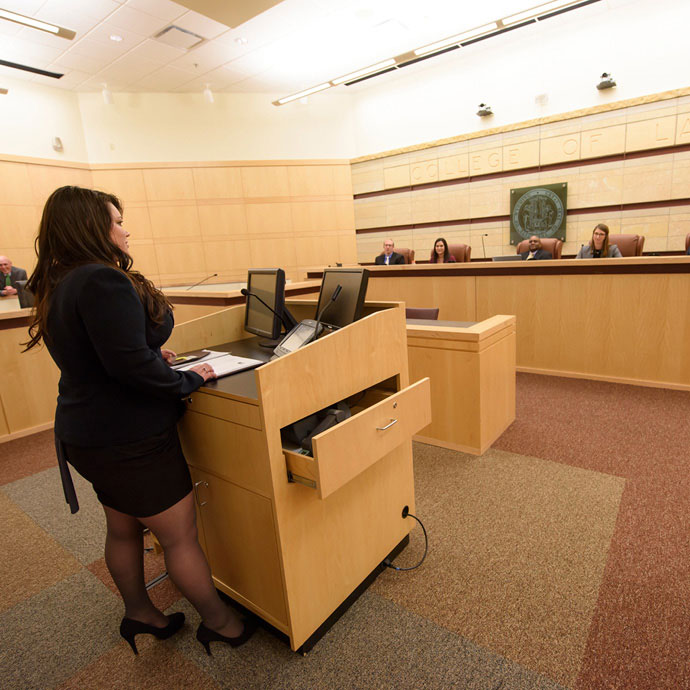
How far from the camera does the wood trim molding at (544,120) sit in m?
5.50

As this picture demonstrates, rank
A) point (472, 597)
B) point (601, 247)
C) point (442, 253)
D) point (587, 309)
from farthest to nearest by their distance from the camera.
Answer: point (442, 253)
point (601, 247)
point (587, 309)
point (472, 597)

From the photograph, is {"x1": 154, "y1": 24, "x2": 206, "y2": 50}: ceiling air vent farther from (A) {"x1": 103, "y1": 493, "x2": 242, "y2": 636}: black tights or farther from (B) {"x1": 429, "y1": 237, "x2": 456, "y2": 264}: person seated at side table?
(A) {"x1": 103, "y1": 493, "x2": 242, "y2": 636}: black tights

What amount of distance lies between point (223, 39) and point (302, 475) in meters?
6.17

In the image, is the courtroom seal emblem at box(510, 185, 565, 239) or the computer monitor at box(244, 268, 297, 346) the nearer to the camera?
the computer monitor at box(244, 268, 297, 346)

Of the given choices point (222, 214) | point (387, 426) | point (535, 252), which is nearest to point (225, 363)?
point (387, 426)

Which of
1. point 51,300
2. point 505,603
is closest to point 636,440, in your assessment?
point 505,603

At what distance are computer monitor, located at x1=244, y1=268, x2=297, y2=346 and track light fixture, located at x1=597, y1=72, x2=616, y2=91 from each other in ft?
19.8

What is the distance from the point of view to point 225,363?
159 cm

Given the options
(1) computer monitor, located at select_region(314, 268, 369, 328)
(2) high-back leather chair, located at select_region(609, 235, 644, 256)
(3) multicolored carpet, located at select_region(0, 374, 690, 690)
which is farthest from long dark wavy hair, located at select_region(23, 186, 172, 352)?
(2) high-back leather chair, located at select_region(609, 235, 644, 256)

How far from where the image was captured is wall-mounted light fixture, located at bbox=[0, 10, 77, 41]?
14.5 ft

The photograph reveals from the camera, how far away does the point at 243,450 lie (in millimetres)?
1299

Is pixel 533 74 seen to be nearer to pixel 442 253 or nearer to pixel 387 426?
pixel 442 253

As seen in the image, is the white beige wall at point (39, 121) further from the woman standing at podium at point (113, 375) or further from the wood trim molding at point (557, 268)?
the woman standing at podium at point (113, 375)

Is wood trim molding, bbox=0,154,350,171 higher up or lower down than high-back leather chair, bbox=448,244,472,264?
higher up
